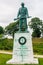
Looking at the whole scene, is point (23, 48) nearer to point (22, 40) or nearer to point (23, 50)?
point (23, 50)

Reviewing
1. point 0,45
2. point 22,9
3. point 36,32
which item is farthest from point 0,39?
point 36,32

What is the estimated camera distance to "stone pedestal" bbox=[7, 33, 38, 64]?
1388 cm

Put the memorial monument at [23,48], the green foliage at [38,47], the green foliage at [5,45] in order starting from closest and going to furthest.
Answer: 1. the memorial monument at [23,48]
2. the green foliage at [38,47]
3. the green foliage at [5,45]

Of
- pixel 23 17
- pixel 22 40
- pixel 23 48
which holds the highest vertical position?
pixel 23 17

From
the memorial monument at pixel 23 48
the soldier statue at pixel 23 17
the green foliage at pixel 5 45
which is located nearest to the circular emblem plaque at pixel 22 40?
the memorial monument at pixel 23 48

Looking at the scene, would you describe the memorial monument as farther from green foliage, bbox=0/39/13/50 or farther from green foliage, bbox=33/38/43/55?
green foliage, bbox=0/39/13/50

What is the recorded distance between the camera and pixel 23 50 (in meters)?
14.0

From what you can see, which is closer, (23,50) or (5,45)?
(23,50)

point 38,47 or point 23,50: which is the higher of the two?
point 38,47

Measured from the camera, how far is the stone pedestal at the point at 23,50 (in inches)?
546

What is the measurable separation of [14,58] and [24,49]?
804mm

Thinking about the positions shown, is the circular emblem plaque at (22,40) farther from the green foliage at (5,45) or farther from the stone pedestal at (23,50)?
the green foliage at (5,45)

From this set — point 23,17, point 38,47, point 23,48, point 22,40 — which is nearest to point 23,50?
point 23,48

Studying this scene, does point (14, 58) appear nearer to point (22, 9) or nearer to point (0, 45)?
point (22, 9)
